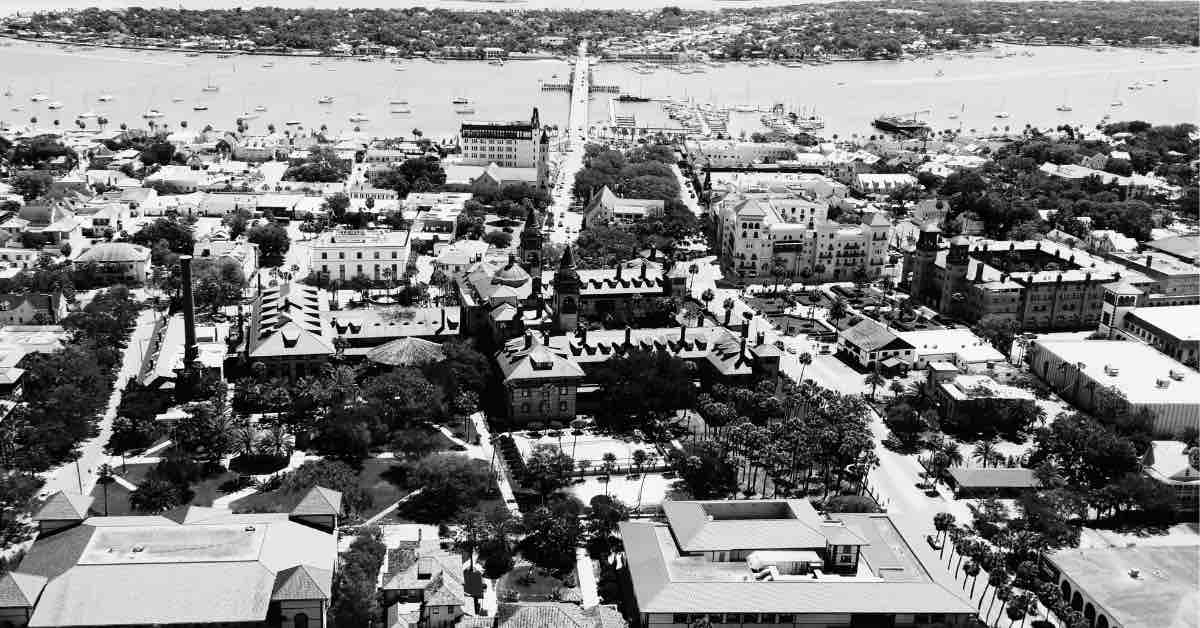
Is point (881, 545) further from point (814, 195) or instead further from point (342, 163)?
point (342, 163)

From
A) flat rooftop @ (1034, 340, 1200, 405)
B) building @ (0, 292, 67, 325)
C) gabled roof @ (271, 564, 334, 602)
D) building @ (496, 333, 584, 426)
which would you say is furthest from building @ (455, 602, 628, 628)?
building @ (0, 292, 67, 325)

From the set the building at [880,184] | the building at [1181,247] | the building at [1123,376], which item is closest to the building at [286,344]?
the building at [1123,376]

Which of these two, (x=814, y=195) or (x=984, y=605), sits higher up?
(x=814, y=195)

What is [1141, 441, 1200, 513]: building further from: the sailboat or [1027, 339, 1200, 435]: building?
the sailboat

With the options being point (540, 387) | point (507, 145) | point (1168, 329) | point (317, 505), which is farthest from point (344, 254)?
point (1168, 329)

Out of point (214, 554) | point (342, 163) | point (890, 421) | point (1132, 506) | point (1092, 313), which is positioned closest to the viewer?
point (214, 554)

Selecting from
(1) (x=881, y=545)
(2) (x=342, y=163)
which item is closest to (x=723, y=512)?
(1) (x=881, y=545)
